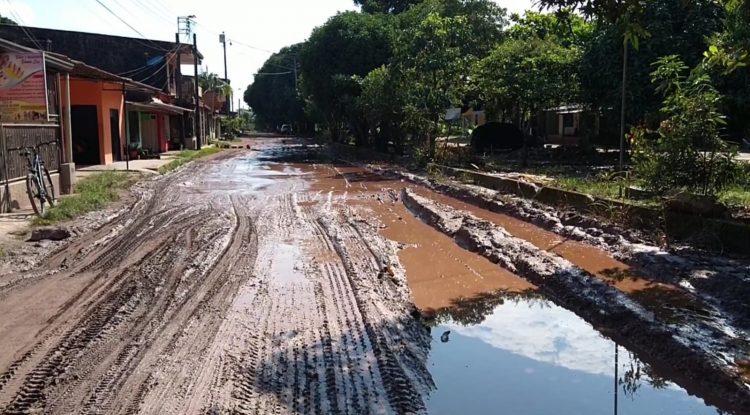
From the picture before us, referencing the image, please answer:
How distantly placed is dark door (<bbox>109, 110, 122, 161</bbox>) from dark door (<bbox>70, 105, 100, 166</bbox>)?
1.42 metres

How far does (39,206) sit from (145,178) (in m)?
8.96

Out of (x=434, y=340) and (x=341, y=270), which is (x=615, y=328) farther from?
(x=341, y=270)

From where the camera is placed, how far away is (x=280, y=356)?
5207 mm

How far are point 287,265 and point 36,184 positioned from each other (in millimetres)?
6529

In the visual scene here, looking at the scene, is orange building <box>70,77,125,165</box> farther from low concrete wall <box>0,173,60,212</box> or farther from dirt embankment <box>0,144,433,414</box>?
dirt embankment <box>0,144,433,414</box>

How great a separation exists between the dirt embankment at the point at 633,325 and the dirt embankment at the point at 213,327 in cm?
167

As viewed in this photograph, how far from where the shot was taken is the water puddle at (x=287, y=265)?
26.1 feet

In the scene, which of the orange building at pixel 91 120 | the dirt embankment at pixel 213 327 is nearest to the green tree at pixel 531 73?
the dirt embankment at pixel 213 327

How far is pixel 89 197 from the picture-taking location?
14.5m

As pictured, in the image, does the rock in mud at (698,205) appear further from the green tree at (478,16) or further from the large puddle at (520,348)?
the green tree at (478,16)

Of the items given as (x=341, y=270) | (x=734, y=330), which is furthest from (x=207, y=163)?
(x=734, y=330)

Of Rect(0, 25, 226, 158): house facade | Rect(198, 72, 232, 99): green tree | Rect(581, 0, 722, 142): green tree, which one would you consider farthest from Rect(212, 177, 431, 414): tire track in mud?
Rect(198, 72, 232, 99): green tree

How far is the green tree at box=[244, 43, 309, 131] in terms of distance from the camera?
8106 centimetres

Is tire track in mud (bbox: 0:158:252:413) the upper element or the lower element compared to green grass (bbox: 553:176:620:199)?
lower
